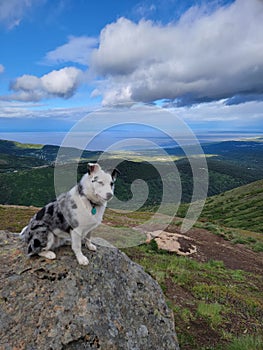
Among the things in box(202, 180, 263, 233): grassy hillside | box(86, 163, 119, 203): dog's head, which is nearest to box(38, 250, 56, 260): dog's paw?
box(86, 163, 119, 203): dog's head

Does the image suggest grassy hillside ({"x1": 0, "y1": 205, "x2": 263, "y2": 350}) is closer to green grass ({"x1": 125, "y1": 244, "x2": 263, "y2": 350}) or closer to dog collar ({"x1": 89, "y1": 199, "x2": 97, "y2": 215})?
green grass ({"x1": 125, "y1": 244, "x2": 263, "y2": 350})

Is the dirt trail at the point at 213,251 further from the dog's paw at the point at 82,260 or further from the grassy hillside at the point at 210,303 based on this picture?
the dog's paw at the point at 82,260

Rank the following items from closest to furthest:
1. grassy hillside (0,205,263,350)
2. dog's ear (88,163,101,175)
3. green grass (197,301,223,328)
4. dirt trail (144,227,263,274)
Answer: dog's ear (88,163,101,175) → grassy hillside (0,205,263,350) → green grass (197,301,223,328) → dirt trail (144,227,263,274)

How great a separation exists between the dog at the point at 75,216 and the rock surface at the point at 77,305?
383mm

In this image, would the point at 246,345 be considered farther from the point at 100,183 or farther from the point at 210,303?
the point at 100,183

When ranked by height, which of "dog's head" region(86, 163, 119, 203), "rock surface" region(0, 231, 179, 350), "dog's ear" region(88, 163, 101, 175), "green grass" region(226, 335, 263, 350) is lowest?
"green grass" region(226, 335, 263, 350)

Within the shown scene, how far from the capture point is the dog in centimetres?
620

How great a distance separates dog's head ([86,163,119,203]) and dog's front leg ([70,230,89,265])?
1.23 m

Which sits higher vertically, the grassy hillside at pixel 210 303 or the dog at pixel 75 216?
the dog at pixel 75 216

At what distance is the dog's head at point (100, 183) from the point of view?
6.07 metres

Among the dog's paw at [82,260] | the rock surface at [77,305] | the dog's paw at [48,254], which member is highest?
the dog's paw at [48,254]

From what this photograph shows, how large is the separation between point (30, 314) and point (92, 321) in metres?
1.34

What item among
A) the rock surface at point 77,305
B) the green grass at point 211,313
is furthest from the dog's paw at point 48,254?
the green grass at point 211,313

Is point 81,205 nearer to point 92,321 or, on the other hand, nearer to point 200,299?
point 92,321
